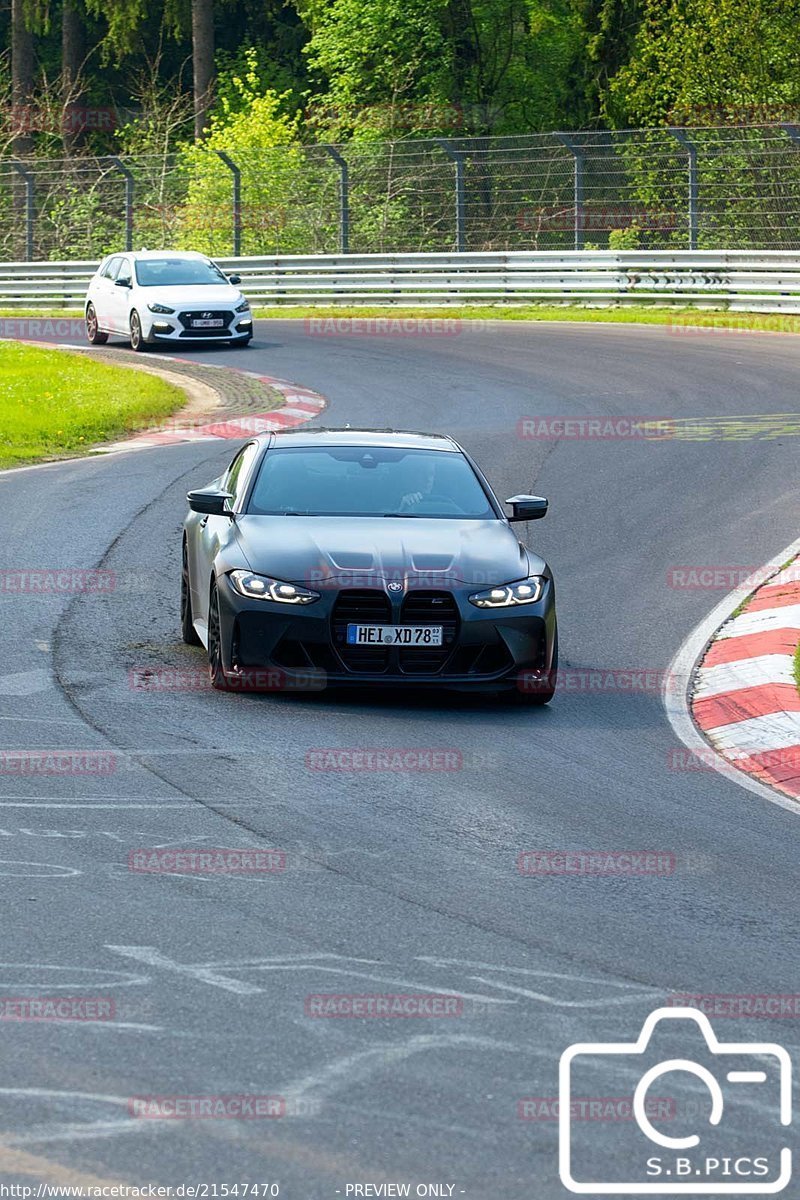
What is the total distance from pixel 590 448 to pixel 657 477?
5.89ft

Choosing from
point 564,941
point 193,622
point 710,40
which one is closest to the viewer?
point 564,941

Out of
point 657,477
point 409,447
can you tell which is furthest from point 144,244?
point 409,447

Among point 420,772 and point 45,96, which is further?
point 45,96

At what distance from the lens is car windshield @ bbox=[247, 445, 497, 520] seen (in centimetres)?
1100

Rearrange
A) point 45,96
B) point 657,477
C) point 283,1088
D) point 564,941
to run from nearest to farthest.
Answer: point 283,1088 → point 564,941 → point 657,477 → point 45,96

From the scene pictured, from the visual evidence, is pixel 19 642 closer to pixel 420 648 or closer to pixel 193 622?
pixel 193 622

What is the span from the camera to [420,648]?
9984 mm

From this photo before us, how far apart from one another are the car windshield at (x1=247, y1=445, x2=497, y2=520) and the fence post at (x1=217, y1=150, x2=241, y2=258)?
28.7m
